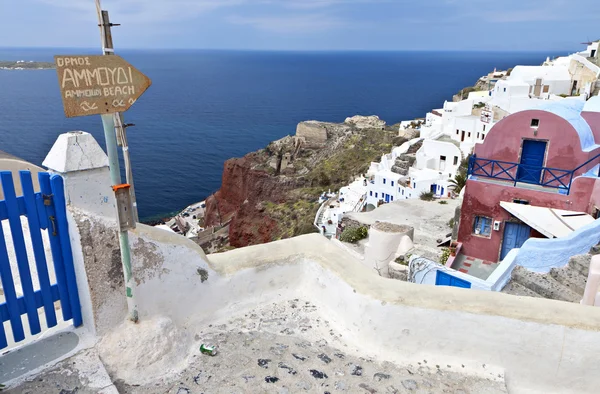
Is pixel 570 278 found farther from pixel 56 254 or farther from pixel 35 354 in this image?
pixel 35 354

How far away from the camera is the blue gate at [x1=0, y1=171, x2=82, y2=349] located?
4.24 meters

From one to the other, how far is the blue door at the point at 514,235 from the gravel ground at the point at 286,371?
10.3 metres

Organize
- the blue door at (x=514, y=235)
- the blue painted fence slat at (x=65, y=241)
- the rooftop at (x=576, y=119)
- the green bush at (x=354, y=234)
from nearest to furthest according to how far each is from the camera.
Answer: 1. the blue painted fence slat at (x=65, y=241)
2. the rooftop at (x=576, y=119)
3. the blue door at (x=514, y=235)
4. the green bush at (x=354, y=234)

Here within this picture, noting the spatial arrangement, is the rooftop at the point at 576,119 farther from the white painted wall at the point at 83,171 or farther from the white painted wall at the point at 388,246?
the white painted wall at the point at 83,171

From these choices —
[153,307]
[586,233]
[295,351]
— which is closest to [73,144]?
[153,307]

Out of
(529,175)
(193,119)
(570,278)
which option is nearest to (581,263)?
(570,278)

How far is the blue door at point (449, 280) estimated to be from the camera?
11219 mm

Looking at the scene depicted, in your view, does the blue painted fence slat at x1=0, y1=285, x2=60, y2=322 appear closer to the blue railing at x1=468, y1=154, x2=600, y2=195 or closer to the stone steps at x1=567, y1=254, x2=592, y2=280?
the stone steps at x1=567, y1=254, x2=592, y2=280

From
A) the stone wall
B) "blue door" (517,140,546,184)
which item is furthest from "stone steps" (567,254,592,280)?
the stone wall

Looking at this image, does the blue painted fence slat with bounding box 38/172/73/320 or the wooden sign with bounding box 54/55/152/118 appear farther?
the blue painted fence slat with bounding box 38/172/73/320

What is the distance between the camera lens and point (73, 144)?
4258 millimetres

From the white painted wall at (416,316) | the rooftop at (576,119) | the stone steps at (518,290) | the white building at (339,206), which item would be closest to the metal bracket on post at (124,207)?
the white painted wall at (416,316)

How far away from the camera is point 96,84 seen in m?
3.94

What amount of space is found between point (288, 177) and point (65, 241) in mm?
58073
